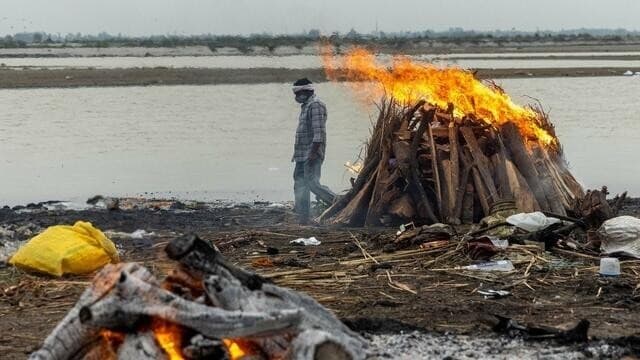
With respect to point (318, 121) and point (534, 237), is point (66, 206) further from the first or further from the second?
point (534, 237)

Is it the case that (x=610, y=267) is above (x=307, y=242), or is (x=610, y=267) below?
above

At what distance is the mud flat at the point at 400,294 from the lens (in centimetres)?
702

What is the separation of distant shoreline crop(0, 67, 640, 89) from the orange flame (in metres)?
31.1

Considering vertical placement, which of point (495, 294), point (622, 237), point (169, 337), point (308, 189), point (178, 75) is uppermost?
point (169, 337)

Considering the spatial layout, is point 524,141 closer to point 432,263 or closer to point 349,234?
point 349,234

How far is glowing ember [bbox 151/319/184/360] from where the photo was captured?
532 centimetres

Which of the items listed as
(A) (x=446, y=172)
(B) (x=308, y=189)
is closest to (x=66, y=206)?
(B) (x=308, y=189)

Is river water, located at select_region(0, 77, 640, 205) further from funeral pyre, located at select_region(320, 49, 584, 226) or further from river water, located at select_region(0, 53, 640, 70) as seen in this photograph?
river water, located at select_region(0, 53, 640, 70)

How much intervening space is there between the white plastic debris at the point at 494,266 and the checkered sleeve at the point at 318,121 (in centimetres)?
453

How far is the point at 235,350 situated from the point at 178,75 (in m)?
45.9

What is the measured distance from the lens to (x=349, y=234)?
1184 cm

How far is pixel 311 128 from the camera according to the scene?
13.8 meters

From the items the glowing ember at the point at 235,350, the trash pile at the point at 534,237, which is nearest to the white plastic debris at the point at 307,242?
the trash pile at the point at 534,237

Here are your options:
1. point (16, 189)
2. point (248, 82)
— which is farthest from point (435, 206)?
point (248, 82)
